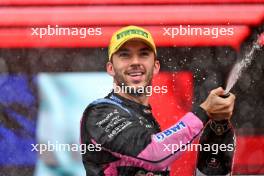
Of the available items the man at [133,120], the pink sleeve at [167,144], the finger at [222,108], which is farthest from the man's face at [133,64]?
the finger at [222,108]

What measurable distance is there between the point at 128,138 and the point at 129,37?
1.39 feet

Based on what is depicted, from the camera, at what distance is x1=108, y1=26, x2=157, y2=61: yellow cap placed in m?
2.20

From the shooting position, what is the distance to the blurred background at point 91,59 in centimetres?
239

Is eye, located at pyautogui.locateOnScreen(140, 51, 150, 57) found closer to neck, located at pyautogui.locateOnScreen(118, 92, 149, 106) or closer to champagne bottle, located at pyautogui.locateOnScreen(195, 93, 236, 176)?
neck, located at pyautogui.locateOnScreen(118, 92, 149, 106)

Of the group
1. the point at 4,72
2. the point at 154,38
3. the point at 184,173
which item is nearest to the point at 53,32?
the point at 4,72

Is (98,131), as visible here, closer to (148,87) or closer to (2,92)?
(148,87)

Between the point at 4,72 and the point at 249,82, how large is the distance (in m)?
1.11

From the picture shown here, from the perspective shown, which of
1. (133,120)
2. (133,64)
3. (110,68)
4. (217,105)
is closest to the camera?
(217,105)

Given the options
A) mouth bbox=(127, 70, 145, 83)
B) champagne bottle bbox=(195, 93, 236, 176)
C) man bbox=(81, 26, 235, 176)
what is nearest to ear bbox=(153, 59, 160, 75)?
man bbox=(81, 26, 235, 176)

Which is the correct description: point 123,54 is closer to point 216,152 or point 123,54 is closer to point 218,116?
point 218,116

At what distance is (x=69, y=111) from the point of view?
2.41 m

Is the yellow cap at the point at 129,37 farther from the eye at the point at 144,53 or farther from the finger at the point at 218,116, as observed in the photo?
the finger at the point at 218,116

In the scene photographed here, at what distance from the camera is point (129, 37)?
2193 mm

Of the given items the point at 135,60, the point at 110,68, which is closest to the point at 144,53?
the point at 135,60
